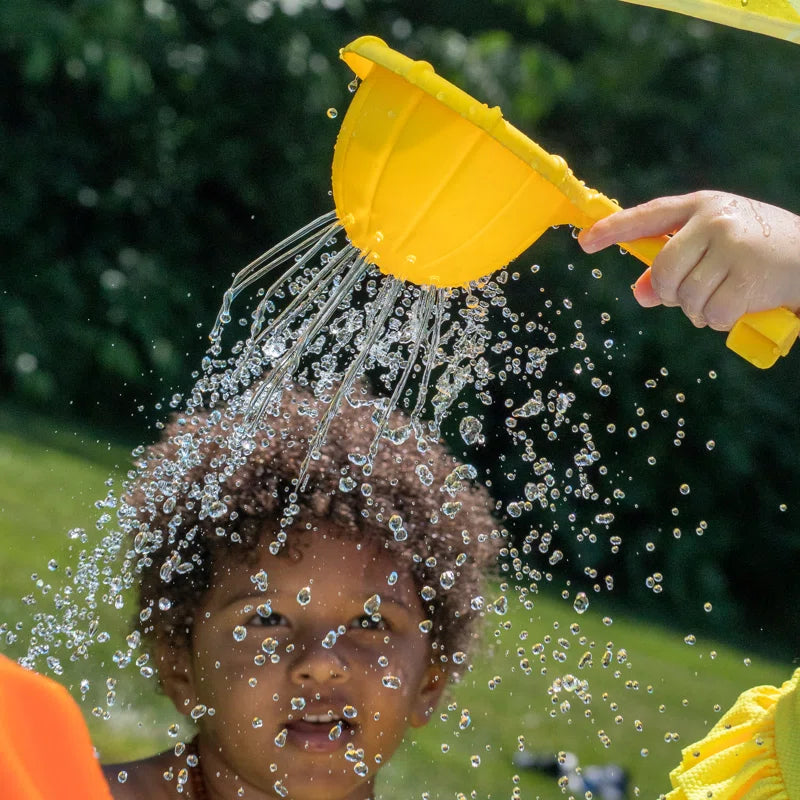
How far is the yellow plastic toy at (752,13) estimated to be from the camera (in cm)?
112


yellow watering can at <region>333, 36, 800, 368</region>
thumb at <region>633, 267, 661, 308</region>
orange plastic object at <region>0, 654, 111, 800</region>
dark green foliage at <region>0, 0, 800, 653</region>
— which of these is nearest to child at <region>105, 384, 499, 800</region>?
orange plastic object at <region>0, 654, 111, 800</region>

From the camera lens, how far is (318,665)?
4.93ft

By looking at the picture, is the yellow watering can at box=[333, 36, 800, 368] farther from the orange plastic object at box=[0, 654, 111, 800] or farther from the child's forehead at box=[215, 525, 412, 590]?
the orange plastic object at box=[0, 654, 111, 800]

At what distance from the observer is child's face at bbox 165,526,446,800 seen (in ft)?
4.95

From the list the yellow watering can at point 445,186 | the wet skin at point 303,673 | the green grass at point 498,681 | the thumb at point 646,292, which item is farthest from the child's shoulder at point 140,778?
the thumb at point 646,292

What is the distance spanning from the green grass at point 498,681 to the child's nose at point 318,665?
2.12 feet

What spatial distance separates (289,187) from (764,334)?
10.5 ft

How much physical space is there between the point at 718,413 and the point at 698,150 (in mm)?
927

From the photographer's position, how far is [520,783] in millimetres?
2715

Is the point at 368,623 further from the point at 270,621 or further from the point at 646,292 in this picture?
the point at 646,292

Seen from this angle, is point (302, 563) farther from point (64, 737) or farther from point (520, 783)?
point (520, 783)

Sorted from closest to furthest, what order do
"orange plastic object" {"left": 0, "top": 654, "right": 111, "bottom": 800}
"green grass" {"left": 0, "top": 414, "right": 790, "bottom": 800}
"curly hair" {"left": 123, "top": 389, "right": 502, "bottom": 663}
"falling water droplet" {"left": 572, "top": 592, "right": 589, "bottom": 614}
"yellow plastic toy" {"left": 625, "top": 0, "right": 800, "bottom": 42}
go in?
"yellow plastic toy" {"left": 625, "top": 0, "right": 800, "bottom": 42}
"orange plastic object" {"left": 0, "top": 654, "right": 111, "bottom": 800}
"curly hair" {"left": 123, "top": 389, "right": 502, "bottom": 663}
"falling water droplet" {"left": 572, "top": 592, "right": 589, "bottom": 614}
"green grass" {"left": 0, "top": 414, "right": 790, "bottom": 800}

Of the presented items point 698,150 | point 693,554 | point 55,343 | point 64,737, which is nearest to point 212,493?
point 64,737

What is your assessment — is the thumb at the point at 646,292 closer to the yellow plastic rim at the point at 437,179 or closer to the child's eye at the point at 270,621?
the yellow plastic rim at the point at 437,179
